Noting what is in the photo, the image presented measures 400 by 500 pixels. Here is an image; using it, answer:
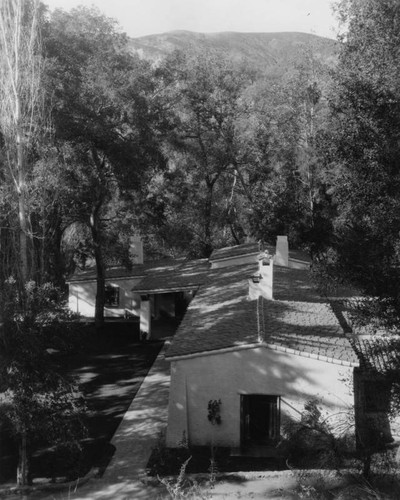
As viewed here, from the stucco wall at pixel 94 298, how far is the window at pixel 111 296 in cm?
19

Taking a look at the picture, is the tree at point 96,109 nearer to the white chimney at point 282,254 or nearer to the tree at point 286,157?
the white chimney at point 282,254

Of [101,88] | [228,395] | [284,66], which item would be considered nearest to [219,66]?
[284,66]

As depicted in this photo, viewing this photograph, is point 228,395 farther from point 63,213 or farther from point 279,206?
point 279,206

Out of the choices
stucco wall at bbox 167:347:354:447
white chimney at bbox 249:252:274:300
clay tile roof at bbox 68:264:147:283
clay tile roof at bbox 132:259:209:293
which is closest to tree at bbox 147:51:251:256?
clay tile roof at bbox 68:264:147:283

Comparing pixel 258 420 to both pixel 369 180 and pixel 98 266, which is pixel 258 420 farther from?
pixel 98 266

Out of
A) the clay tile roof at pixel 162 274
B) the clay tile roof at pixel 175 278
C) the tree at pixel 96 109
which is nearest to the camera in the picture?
the tree at pixel 96 109

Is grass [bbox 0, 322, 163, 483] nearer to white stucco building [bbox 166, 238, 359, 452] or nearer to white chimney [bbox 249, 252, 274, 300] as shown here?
white stucco building [bbox 166, 238, 359, 452]

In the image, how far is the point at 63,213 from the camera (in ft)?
79.8

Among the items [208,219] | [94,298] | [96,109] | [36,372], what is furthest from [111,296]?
[36,372]

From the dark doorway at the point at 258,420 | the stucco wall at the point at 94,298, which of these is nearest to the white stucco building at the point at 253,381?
the dark doorway at the point at 258,420

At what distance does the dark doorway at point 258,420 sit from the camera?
41.4ft

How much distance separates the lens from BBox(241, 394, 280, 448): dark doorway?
12.6m

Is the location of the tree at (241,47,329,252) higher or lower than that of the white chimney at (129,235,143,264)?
higher

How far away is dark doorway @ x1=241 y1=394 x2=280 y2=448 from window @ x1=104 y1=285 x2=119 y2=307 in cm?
1763
